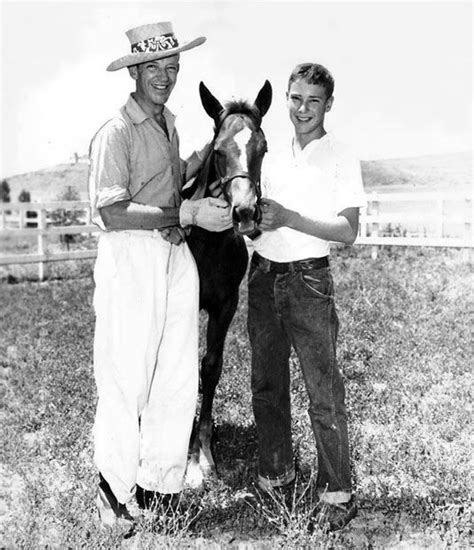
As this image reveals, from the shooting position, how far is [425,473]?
3986 millimetres

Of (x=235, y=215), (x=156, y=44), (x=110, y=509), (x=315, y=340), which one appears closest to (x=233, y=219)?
(x=235, y=215)

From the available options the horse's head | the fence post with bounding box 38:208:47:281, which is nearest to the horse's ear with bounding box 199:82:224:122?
the horse's head

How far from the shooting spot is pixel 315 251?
3482 mm

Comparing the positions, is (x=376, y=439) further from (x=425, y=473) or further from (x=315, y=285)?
(x=315, y=285)

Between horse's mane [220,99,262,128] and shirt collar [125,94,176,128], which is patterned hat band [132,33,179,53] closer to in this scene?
shirt collar [125,94,176,128]

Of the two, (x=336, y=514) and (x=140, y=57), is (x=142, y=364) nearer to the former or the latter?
(x=336, y=514)

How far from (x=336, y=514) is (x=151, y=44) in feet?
9.12

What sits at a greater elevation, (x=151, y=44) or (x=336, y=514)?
(x=151, y=44)

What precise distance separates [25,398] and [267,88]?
380 cm

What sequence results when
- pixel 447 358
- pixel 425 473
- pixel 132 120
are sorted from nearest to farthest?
pixel 132 120, pixel 425 473, pixel 447 358

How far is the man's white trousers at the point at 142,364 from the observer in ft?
11.1

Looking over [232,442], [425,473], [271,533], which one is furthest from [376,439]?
[271,533]

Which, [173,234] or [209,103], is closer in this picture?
[173,234]

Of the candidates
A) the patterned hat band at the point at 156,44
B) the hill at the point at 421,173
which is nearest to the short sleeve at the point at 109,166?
the patterned hat band at the point at 156,44
